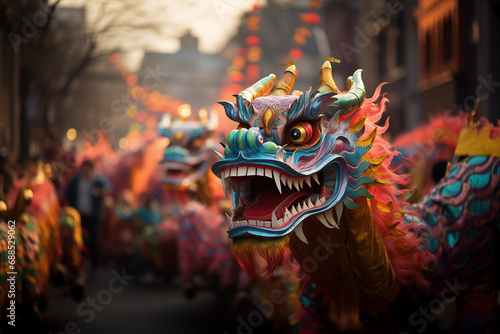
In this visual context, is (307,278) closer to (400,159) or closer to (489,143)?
(400,159)

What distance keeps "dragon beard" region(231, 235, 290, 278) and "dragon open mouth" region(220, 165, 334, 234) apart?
77 mm

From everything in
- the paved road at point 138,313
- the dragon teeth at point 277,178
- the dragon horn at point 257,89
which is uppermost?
the dragon horn at point 257,89

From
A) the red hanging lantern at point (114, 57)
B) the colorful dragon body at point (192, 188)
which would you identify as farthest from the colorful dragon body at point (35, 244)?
the red hanging lantern at point (114, 57)

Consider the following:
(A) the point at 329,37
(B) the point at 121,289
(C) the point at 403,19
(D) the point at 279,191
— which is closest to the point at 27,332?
(D) the point at 279,191

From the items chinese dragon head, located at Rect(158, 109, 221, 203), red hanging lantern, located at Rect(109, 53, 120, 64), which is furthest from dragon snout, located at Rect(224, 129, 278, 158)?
red hanging lantern, located at Rect(109, 53, 120, 64)

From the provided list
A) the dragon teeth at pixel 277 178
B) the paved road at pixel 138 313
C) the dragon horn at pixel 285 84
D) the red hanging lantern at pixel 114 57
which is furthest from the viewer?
the red hanging lantern at pixel 114 57

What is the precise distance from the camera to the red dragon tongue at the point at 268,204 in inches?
130

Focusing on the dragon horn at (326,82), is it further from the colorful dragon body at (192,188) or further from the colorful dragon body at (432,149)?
the colorful dragon body at (192,188)

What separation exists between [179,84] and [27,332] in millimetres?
57085

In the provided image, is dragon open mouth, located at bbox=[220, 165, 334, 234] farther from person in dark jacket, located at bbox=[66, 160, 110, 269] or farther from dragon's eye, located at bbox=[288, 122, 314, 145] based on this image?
person in dark jacket, located at bbox=[66, 160, 110, 269]

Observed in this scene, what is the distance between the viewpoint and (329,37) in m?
29.9

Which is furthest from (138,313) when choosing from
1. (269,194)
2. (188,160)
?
(269,194)

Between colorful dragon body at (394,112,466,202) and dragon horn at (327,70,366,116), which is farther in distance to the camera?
colorful dragon body at (394,112,466,202)

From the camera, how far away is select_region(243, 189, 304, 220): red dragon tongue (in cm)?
329
